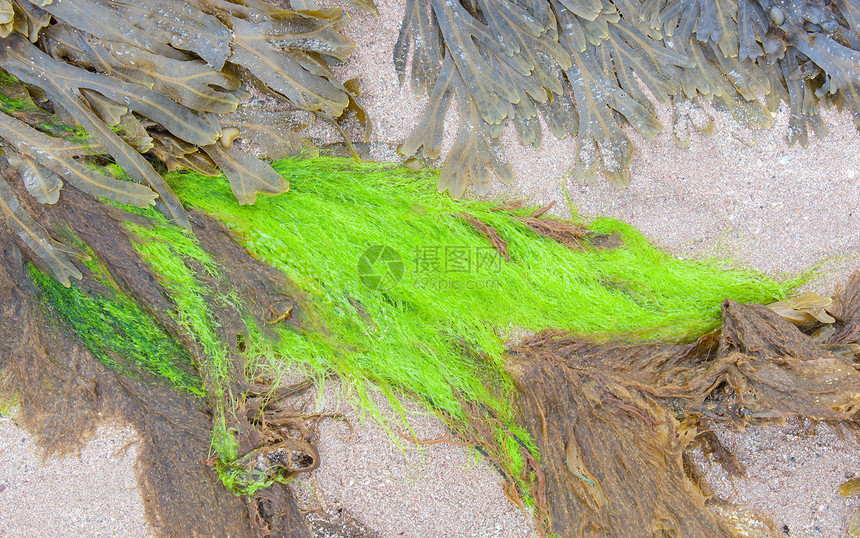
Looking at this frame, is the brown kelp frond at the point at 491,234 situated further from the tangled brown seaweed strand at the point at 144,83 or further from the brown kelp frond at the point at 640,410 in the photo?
the tangled brown seaweed strand at the point at 144,83

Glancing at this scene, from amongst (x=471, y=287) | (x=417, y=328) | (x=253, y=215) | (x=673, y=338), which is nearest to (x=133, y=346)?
(x=253, y=215)

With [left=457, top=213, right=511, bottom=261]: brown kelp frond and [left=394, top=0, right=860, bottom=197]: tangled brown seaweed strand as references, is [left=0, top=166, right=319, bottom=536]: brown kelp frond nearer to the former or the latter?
[left=457, top=213, right=511, bottom=261]: brown kelp frond

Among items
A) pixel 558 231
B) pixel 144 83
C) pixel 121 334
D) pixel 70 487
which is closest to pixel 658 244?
pixel 558 231

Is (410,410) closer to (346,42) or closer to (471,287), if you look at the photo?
(471,287)
